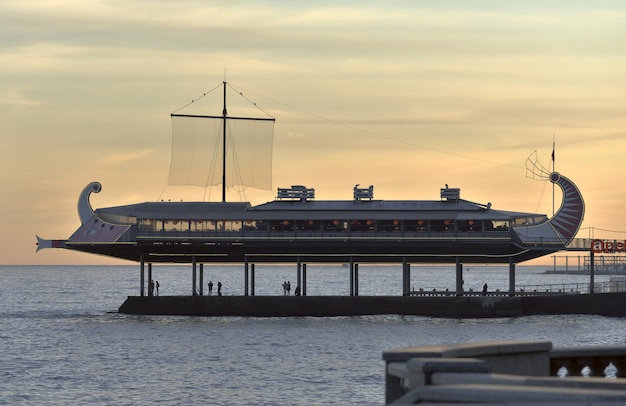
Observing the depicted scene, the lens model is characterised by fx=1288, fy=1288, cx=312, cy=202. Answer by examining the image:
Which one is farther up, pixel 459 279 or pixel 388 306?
pixel 459 279

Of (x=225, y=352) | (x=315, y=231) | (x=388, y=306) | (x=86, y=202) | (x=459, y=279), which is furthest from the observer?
(x=86, y=202)

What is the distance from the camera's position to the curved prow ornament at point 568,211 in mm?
116312

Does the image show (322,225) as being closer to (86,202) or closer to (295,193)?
(295,193)

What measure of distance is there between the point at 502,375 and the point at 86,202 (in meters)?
95.8

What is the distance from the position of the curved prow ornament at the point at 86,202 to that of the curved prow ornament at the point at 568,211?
41.5 meters

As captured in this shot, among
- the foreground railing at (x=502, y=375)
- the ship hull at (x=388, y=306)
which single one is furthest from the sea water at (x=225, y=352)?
the foreground railing at (x=502, y=375)

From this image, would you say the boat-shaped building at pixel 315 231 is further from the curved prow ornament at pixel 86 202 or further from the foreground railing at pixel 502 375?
the foreground railing at pixel 502 375

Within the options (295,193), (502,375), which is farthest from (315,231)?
(502,375)

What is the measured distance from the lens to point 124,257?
119 metres

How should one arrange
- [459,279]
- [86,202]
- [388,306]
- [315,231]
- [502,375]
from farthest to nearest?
[86,202]
[459,279]
[315,231]
[388,306]
[502,375]

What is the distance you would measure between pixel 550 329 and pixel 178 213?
34055 millimetres

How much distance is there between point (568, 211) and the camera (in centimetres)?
11719

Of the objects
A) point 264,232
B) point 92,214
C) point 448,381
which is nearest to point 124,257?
point 92,214

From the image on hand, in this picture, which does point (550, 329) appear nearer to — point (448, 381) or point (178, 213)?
point (178, 213)
